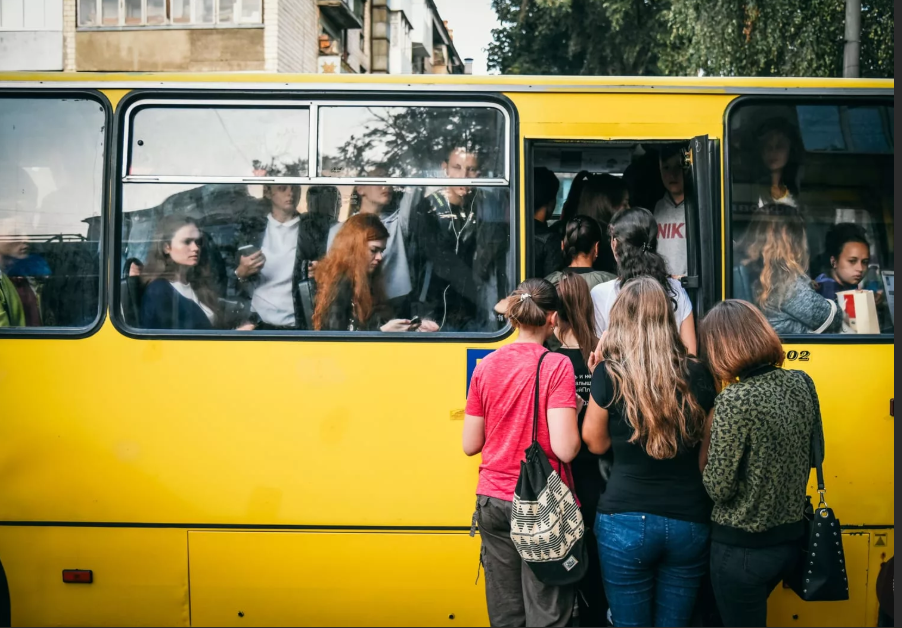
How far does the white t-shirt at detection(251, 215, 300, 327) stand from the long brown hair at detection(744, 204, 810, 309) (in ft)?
7.72

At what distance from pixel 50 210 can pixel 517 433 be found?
8.82ft

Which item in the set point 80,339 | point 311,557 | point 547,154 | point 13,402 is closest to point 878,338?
point 547,154

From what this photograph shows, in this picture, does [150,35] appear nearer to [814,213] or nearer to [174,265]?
[174,265]

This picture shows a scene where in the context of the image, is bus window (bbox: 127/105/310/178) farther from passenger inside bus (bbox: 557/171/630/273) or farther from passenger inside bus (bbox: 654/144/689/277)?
passenger inside bus (bbox: 654/144/689/277)

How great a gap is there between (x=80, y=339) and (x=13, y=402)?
47cm

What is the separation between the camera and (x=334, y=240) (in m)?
4.06

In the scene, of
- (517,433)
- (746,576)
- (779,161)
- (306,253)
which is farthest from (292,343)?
(779,161)

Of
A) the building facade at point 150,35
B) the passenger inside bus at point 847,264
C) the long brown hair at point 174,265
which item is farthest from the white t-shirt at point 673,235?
the building facade at point 150,35

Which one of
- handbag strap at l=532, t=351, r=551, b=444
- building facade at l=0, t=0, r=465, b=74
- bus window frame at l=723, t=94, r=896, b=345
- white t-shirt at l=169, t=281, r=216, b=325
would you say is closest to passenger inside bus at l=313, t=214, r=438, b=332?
white t-shirt at l=169, t=281, r=216, b=325

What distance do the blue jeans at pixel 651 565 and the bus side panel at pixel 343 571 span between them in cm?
101

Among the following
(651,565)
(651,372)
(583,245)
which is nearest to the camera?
(651,372)

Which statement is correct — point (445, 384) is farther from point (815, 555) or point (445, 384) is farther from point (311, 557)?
point (815, 555)

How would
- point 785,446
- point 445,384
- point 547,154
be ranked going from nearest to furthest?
1. point 785,446
2. point 445,384
3. point 547,154

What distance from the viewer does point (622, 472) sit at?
10.2 ft
